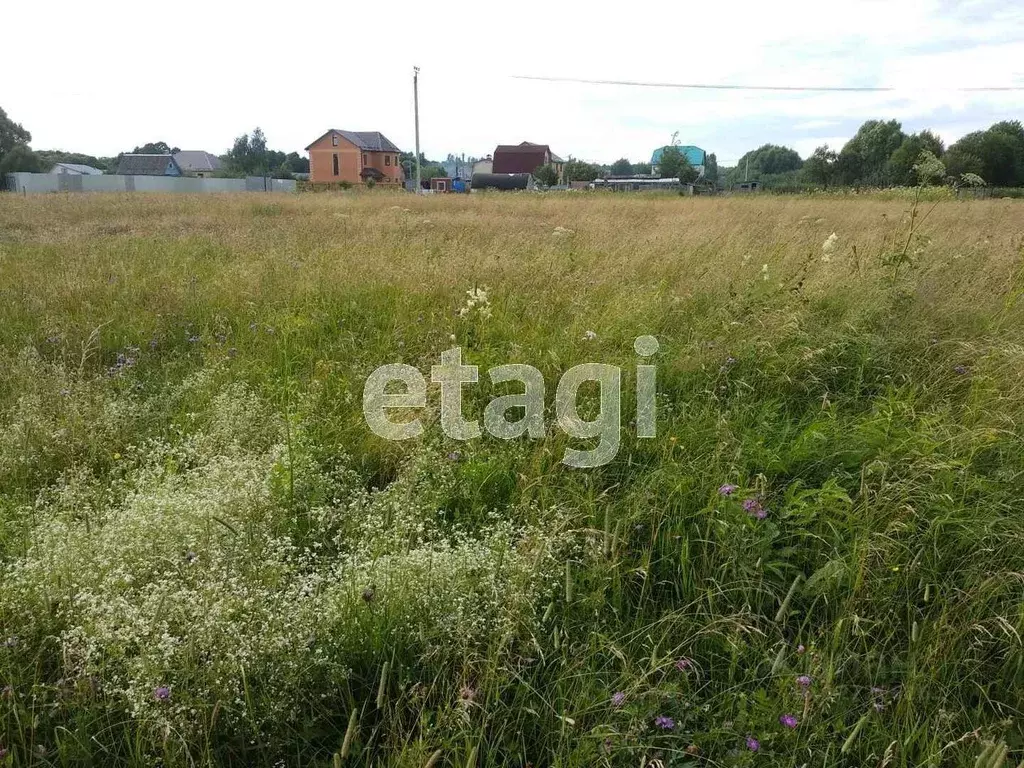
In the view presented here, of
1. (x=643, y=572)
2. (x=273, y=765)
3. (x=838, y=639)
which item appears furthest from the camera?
(x=643, y=572)

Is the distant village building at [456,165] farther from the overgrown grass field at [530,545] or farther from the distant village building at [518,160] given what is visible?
the overgrown grass field at [530,545]

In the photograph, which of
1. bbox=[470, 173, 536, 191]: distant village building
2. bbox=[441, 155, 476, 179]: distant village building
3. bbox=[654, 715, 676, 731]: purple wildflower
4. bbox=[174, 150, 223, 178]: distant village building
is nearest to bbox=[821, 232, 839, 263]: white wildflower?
bbox=[654, 715, 676, 731]: purple wildflower

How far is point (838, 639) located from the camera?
74.5 inches

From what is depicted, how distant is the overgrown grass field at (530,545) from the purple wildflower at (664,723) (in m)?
0.03

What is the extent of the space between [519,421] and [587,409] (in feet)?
1.10

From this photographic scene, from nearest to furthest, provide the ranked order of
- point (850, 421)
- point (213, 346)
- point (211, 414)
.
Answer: point (850, 421), point (211, 414), point (213, 346)

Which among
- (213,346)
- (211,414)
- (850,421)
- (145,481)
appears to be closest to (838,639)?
(850,421)

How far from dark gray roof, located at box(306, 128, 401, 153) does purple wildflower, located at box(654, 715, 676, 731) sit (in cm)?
6936

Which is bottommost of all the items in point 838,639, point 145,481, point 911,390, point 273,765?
point 273,765

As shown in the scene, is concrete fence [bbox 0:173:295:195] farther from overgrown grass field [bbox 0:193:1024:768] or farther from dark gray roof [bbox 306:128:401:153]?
overgrown grass field [bbox 0:193:1024:768]

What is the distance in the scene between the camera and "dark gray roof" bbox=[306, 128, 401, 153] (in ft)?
214

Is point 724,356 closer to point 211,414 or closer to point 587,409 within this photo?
point 587,409

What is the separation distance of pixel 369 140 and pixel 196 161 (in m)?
25.4

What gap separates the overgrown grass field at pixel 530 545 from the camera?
1.67 metres
